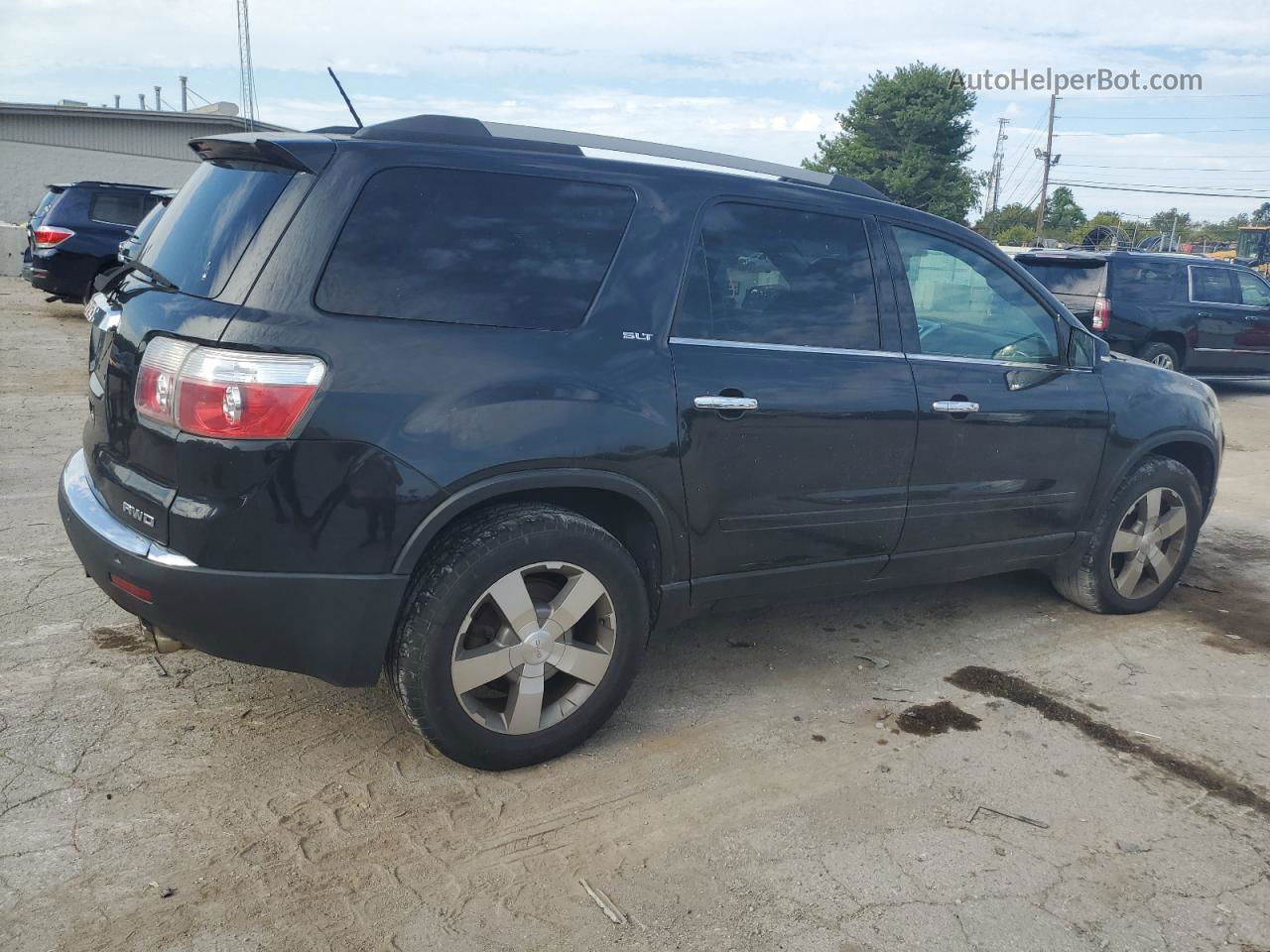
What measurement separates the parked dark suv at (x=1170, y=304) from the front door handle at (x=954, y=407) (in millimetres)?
8298

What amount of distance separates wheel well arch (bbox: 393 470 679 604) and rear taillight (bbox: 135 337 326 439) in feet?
1.54

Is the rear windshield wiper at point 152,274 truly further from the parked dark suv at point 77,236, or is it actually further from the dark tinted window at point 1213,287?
the dark tinted window at point 1213,287

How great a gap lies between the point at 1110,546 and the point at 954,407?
136 cm

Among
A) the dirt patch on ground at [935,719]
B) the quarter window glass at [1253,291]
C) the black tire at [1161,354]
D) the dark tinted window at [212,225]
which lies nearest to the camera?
the dark tinted window at [212,225]

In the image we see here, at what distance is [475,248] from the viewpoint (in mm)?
3100

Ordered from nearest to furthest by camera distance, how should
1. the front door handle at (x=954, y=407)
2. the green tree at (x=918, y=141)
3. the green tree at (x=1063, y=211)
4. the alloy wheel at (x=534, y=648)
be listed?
the alloy wheel at (x=534, y=648), the front door handle at (x=954, y=407), the green tree at (x=918, y=141), the green tree at (x=1063, y=211)

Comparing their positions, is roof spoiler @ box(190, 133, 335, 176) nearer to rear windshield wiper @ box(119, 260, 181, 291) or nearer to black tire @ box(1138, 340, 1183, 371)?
rear windshield wiper @ box(119, 260, 181, 291)

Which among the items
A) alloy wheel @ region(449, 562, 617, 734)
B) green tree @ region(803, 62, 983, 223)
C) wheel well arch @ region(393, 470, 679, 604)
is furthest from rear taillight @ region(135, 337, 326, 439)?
green tree @ region(803, 62, 983, 223)

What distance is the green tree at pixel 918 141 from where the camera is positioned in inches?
2179

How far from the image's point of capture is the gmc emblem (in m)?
2.93

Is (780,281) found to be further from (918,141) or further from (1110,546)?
(918,141)

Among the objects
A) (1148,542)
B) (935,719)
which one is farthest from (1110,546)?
(935,719)

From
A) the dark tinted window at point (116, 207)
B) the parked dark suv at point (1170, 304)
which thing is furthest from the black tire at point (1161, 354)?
the dark tinted window at point (116, 207)

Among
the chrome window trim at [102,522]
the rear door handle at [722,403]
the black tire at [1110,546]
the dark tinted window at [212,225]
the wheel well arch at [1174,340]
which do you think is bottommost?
the black tire at [1110,546]
